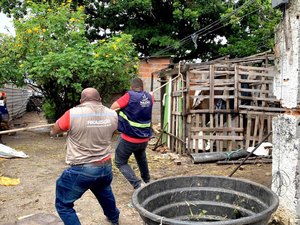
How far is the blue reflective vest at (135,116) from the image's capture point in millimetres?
5328

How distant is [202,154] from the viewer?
8117 millimetres

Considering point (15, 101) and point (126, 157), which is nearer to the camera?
point (126, 157)

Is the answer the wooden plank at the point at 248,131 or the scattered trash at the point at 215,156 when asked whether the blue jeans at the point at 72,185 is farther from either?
the wooden plank at the point at 248,131

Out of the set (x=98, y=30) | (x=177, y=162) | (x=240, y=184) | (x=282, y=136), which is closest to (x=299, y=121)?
(x=282, y=136)

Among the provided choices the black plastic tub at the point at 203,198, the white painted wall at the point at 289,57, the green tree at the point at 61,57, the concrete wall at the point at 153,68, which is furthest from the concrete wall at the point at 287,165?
the concrete wall at the point at 153,68

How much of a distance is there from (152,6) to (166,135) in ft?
32.0

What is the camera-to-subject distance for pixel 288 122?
12.6ft

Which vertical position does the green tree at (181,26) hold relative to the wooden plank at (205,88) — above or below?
above

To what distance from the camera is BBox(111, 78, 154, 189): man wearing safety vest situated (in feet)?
17.4

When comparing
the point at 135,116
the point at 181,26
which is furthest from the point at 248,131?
the point at 181,26

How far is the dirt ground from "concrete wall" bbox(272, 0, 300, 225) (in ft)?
6.49

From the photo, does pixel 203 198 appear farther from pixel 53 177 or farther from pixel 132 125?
pixel 53 177

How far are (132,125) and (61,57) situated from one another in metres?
5.96

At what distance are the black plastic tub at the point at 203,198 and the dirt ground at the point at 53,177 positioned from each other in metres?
1.68
